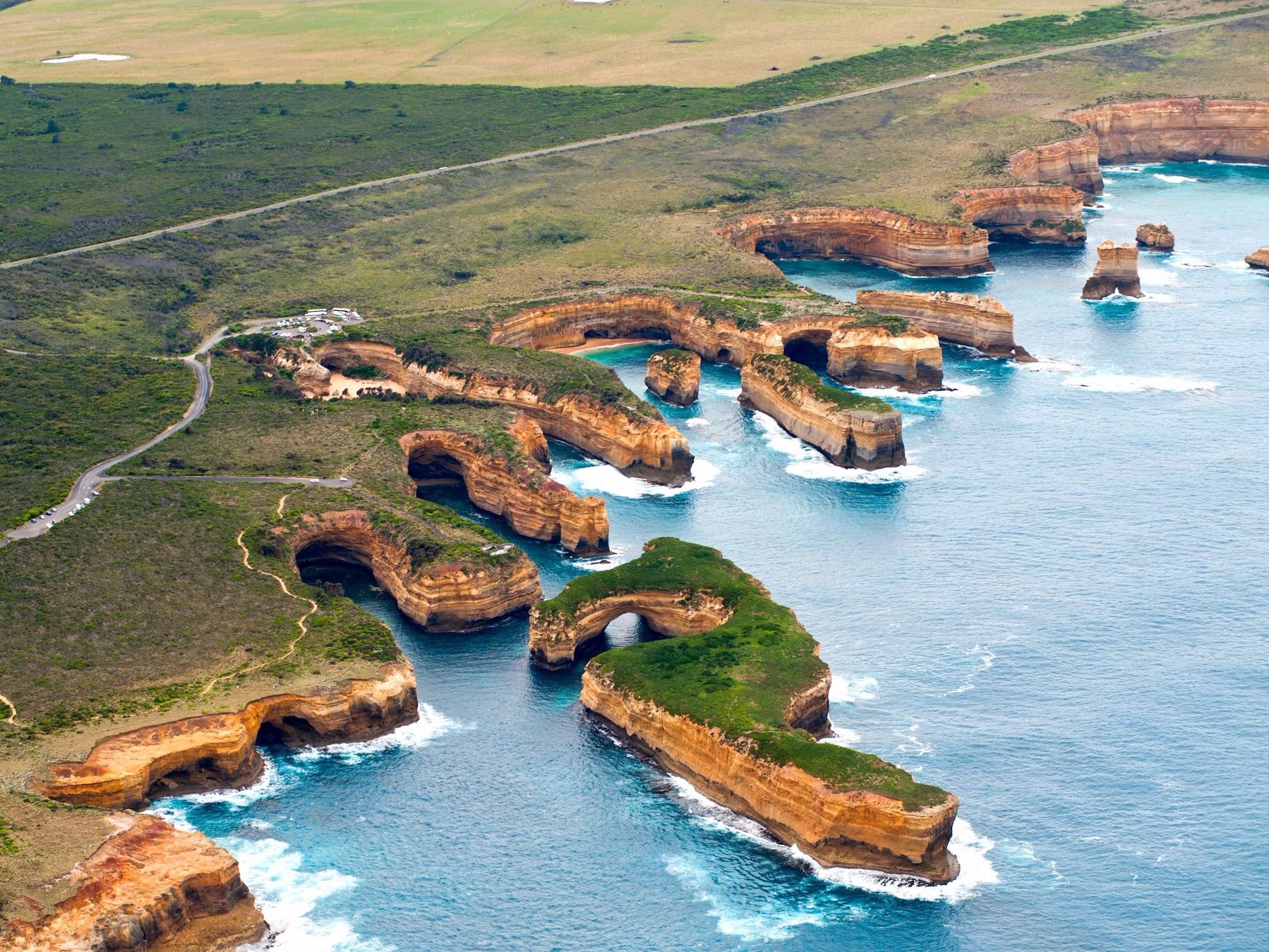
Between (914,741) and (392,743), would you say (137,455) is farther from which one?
(914,741)

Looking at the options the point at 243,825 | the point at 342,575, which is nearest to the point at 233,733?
the point at 243,825

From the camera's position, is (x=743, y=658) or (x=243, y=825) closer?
(x=243, y=825)

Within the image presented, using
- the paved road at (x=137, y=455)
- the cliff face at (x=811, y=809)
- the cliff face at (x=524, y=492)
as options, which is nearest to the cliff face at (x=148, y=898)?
the cliff face at (x=811, y=809)

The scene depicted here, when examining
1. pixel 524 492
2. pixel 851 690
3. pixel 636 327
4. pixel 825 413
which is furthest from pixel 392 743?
pixel 636 327

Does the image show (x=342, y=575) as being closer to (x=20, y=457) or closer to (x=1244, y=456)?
(x=20, y=457)

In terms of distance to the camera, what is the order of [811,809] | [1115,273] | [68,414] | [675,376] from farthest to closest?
[1115,273] < [675,376] < [68,414] < [811,809]

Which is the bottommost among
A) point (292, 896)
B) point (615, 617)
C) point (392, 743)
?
point (292, 896)

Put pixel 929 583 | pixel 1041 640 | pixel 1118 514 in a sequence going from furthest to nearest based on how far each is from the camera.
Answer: pixel 1118 514 → pixel 929 583 → pixel 1041 640

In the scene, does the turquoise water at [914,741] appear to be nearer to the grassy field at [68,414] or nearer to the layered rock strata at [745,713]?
the layered rock strata at [745,713]
